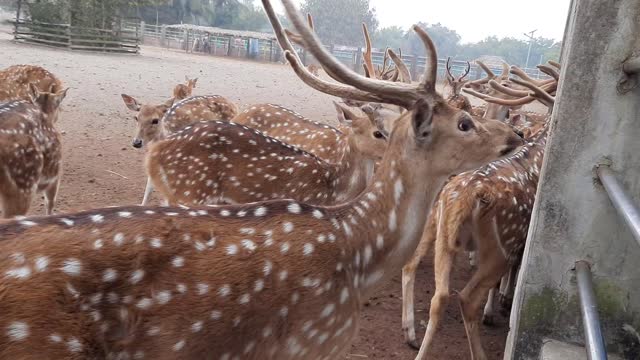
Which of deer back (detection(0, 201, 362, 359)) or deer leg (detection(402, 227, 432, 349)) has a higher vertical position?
deer back (detection(0, 201, 362, 359))

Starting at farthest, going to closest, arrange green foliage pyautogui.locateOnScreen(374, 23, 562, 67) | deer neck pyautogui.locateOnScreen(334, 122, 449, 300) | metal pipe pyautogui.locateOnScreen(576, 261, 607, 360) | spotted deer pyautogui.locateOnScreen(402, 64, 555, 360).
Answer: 1. green foliage pyautogui.locateOnScreen(374, 23, 562, 67)
2. spotted deer pyautogui.locateOnScreen(402, 64, 555, 360)
3. deer neck pyautogui.locateOnScreen(334, 122, 449, 300)
4. metal pipe pyautogui.locateOnScreen(576, 261, 607, 360)

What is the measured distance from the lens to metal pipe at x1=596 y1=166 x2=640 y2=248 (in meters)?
1.52

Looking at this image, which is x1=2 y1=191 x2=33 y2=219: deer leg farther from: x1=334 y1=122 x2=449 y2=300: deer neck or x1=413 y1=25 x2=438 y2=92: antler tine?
x1=413 y1=25 x2=438 y2=92: antler tine

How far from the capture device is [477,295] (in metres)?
3.80

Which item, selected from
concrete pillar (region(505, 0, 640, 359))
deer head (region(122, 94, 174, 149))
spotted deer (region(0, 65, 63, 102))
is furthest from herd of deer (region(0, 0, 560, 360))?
spotted deer (region(0, 65, 63, 102))

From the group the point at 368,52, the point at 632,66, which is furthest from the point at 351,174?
the point at 632,66

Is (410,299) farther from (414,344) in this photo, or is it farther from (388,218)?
(388,218)

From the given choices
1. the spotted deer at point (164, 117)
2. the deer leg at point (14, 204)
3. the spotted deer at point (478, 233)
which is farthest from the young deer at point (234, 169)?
the spotted deer at point (164, 117)

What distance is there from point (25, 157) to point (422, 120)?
3539 mm

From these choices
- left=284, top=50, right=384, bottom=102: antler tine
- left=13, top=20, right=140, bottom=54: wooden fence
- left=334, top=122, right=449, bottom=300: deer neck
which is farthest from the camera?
left=13, top=20, right=140, bottom=54: wooden fence

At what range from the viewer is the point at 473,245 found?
13.0 feet

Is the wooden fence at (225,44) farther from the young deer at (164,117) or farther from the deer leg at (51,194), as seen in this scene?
the deer leg at (51,194)

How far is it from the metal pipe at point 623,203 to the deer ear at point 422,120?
0.87 meters

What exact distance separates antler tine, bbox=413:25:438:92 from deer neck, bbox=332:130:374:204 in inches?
88.9
